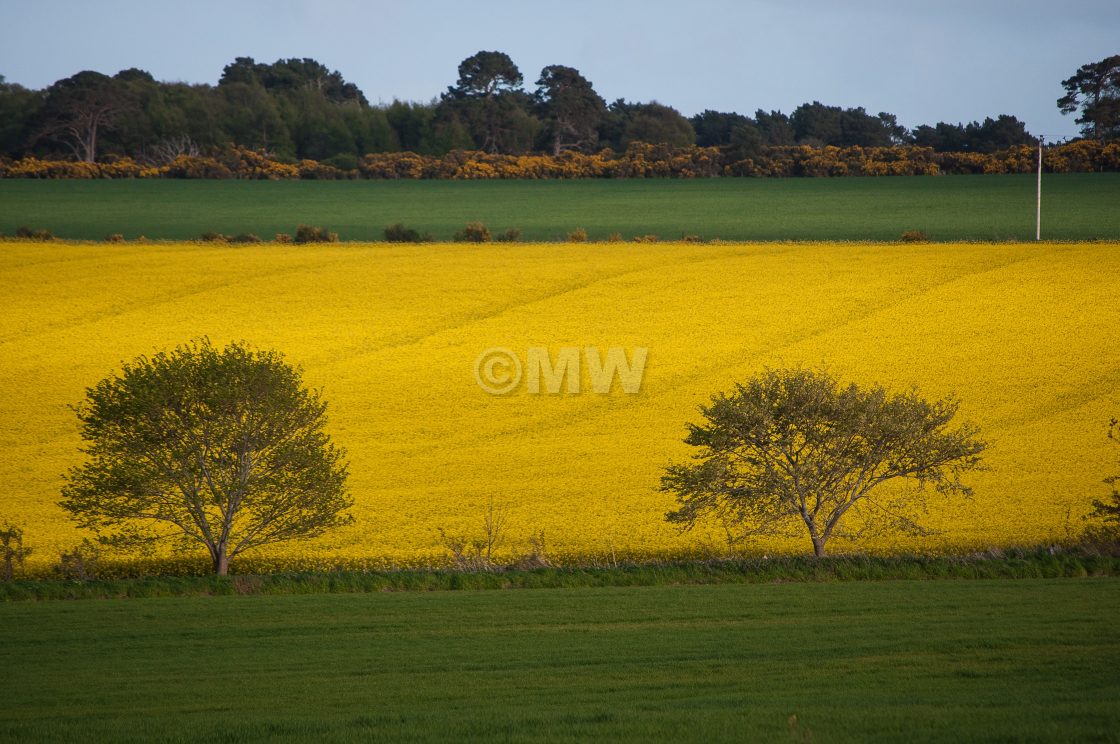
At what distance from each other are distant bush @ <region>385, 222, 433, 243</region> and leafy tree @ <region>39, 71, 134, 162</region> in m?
37.4

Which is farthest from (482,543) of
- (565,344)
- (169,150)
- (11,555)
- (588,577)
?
(169,150)

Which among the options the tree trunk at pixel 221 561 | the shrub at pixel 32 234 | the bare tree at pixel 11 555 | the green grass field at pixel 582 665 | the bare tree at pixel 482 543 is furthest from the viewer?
the shrub at pixel 32 234

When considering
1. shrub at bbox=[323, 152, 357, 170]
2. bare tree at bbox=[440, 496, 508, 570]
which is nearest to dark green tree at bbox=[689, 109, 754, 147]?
shrub at bbox=[323, 152, 357, 170]

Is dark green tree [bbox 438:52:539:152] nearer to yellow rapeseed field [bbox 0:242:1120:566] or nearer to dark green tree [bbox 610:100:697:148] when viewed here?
dark green tree [bbox 610:100:697:148]

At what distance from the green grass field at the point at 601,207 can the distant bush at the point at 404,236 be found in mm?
1817

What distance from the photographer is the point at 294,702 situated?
10.9 meters

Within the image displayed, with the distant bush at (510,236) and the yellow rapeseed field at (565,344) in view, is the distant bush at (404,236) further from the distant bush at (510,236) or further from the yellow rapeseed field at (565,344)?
the distant bush at (510,236)

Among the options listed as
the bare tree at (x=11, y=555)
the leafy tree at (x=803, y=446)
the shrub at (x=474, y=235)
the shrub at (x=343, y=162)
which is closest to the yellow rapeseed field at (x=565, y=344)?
the bare tree at (x=11, y=555)

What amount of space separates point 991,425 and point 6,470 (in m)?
22.6

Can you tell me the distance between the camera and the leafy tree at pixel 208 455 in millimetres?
21203

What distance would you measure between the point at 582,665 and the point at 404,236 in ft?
139

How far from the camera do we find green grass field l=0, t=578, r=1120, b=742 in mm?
9578

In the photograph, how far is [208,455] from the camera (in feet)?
71.6

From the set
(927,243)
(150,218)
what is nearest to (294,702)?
(927,243)
